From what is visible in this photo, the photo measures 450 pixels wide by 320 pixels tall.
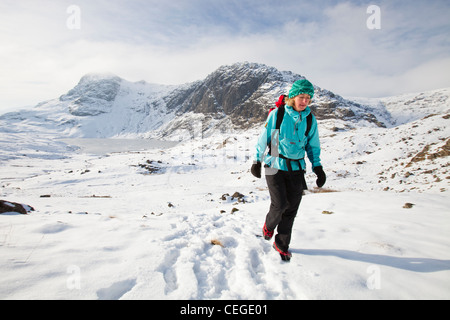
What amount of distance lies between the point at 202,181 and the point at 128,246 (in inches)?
818

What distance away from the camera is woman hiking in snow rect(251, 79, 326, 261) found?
342 cm

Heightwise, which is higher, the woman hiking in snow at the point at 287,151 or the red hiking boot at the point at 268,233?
the woman hiking in snow at the point at 287,151

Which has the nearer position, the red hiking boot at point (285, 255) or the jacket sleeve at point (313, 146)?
the red hiking boot at point (285, 255)

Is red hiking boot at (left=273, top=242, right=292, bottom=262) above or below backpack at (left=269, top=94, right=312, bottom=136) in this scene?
below

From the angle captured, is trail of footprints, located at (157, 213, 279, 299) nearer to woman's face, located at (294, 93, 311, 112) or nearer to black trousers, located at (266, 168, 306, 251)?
black trousers, located at (266, 168, 306, 251)

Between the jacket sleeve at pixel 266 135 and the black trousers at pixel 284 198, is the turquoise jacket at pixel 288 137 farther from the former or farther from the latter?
the black trousers at pixel 284 198

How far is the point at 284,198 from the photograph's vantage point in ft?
11.4

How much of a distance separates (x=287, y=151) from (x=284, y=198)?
2.61 feet

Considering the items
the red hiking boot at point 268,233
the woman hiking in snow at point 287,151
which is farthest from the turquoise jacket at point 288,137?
the red hiking boot at point 268,233

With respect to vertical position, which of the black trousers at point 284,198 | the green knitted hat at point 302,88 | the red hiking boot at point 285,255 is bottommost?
the red hiking boot at point 285,255

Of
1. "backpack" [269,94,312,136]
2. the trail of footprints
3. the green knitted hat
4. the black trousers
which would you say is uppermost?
the green knitted hat

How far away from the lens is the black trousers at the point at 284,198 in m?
3.48

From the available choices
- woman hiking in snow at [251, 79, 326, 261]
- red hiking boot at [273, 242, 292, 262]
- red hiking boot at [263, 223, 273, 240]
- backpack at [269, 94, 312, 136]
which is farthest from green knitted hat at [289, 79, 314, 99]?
red hiking boot at [273, 242, 292, 262]

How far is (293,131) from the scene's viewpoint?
343 centimetres
